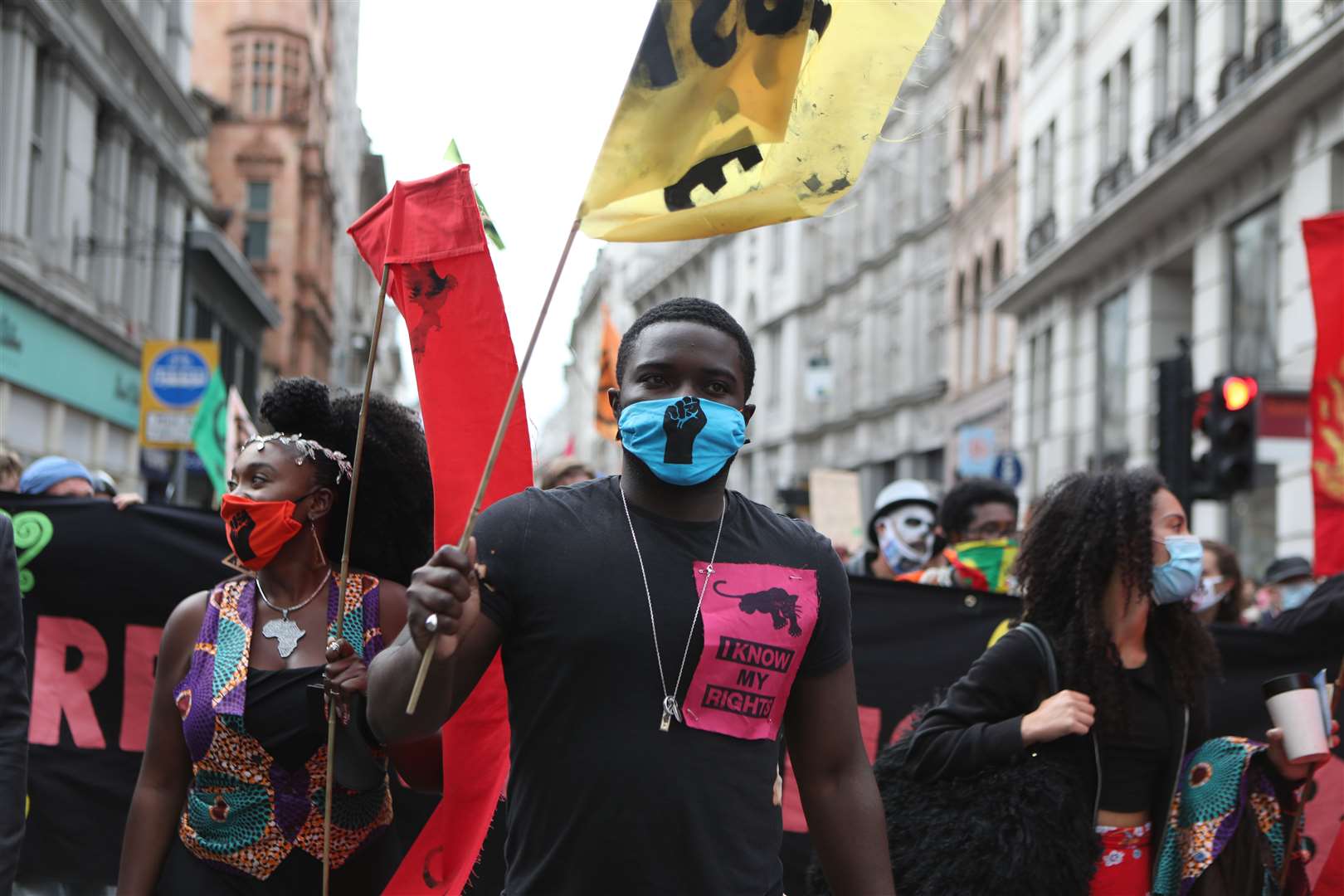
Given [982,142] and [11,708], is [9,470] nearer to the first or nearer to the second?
[11,708]

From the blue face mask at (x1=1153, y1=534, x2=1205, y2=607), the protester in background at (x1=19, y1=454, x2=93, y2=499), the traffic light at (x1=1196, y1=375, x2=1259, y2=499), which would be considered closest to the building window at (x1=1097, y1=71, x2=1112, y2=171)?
the traffic light at (x1=1196, y1=375, x2=1259, y2=499)

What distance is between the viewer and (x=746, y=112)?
295 centimetres

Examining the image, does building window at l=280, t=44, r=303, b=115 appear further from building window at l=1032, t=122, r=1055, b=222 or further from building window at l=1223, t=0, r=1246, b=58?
building window at l=1223, t=0, r=1246, b=58

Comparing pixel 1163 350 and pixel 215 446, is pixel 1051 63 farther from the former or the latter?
pixel 215 446

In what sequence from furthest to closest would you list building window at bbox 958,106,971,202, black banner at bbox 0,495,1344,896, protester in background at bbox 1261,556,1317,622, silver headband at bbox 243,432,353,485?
1. building window at bbox 958,106,971,202
2. protester in background at bbox 1261,556,1317,622
3. black banner at bbox 0,495,1344,896
4. silver headband at bbox 243,432,353,485

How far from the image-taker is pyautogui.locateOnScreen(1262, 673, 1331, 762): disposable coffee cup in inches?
159

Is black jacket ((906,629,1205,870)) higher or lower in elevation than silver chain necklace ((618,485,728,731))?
lower

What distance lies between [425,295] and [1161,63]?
20328mm

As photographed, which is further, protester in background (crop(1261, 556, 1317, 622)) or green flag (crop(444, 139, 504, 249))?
protester in background (crop(1261, 556, 1317, 622))

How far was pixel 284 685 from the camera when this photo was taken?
3.59 m

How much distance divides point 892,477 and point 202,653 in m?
40.2

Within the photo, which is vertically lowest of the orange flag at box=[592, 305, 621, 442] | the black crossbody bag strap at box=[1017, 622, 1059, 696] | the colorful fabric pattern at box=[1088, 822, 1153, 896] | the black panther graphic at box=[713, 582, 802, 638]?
the colorful fabric pattern at box=[1088, 822, 1153, 896]

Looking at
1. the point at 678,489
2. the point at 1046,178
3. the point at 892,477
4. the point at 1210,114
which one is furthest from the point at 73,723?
the point at 892,477

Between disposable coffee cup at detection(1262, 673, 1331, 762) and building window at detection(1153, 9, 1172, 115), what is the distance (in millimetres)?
19149
